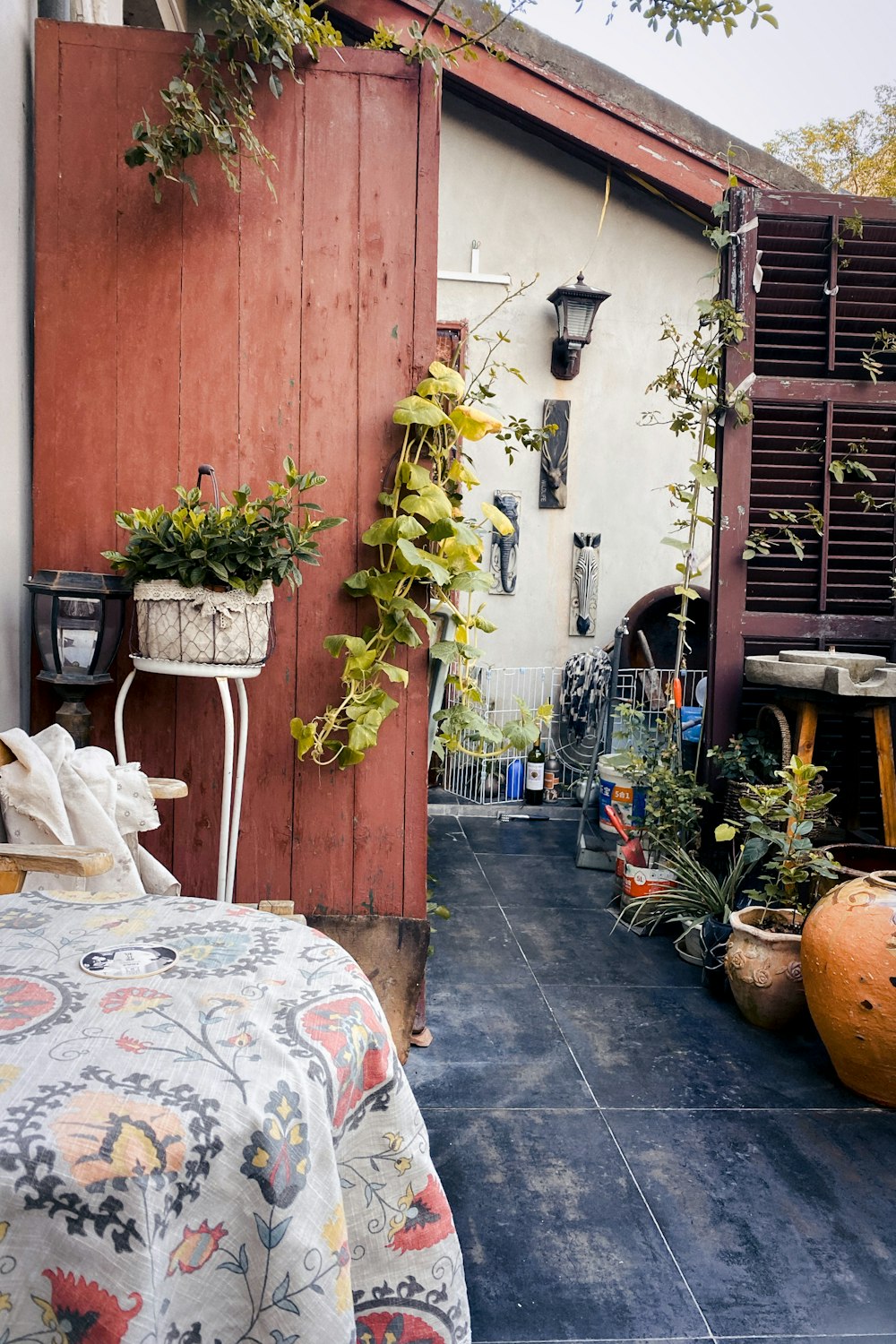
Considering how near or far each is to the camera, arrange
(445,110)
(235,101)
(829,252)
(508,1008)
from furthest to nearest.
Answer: (445,110)
(829,252)
(508,1008)
(235,101)

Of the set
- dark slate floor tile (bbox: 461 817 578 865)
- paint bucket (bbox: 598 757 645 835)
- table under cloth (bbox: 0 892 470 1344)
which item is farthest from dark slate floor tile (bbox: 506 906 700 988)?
table under cloth (bbox: 0 892 470 1344)

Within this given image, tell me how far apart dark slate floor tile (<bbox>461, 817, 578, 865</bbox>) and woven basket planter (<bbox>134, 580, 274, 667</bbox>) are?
2872 millimetres

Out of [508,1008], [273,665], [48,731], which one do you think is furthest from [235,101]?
[508,1008]

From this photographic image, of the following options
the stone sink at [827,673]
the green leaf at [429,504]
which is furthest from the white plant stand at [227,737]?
the stone sink at [827,673]

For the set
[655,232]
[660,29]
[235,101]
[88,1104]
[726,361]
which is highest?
[655,232]

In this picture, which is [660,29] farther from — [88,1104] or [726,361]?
[88,1104]

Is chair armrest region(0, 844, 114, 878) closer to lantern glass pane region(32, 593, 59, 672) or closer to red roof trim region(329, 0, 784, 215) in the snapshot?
lantern glass pane region(32, 593, 59, 672)

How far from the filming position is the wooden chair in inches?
59.5

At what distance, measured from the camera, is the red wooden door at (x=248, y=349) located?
239cm

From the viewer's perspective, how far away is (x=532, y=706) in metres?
6.35

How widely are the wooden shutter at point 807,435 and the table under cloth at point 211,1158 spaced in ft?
8.89

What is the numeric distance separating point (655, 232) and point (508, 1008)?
551cm

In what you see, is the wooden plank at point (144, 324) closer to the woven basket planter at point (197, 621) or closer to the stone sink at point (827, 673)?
the woven basket planter at point (197, 621)

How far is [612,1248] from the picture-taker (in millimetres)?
1866
